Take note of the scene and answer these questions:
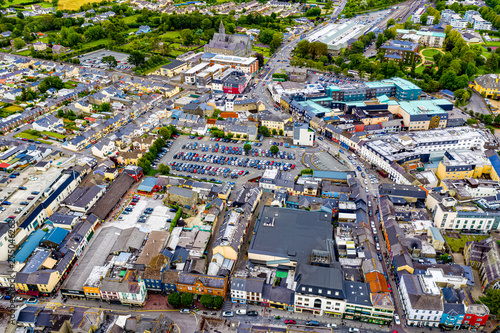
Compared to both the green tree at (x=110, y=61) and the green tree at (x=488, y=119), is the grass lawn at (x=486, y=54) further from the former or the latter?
the green tree at (x=110, y=61)

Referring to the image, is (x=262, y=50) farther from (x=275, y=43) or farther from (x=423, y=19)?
(x=423, y=19)

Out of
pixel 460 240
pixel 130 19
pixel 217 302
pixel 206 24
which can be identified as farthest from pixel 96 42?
pixel 460 240

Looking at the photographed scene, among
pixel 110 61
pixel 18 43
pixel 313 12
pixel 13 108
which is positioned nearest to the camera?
pixel 13 108

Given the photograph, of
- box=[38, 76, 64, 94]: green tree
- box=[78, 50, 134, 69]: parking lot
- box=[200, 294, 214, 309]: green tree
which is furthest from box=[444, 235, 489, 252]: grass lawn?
box=[78, 50, 134, 69]: parking lot

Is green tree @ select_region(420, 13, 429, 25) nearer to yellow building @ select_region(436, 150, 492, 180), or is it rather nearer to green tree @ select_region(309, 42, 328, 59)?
green tree @ select_region(309, 42, 328, 59)

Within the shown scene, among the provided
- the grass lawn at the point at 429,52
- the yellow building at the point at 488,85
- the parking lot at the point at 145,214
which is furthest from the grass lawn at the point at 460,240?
the grass lawn at the point at 429,52
